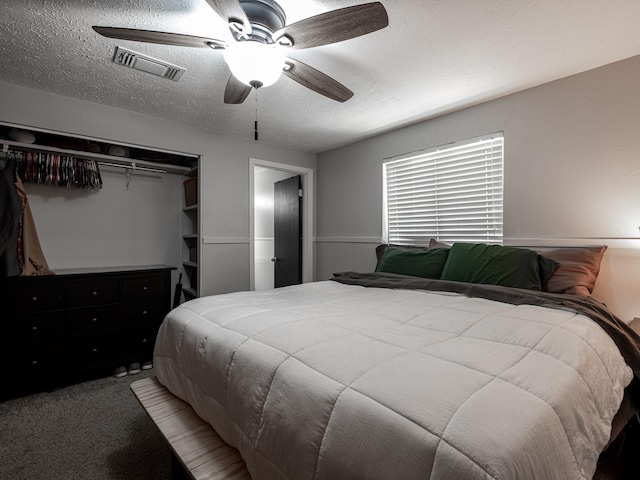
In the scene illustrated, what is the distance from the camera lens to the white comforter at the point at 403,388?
65cm

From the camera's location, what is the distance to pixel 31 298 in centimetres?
233

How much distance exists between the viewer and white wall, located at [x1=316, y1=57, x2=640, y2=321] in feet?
6.63

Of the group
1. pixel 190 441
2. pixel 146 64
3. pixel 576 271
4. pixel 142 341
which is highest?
pixel 146 64

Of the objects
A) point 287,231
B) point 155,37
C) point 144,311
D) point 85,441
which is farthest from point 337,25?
point 287,231

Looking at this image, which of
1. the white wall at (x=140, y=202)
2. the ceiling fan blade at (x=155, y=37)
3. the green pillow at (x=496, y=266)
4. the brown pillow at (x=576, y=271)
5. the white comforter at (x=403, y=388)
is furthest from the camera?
the white wall at (x=140, y=202)

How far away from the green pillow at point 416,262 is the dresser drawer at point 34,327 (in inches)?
107

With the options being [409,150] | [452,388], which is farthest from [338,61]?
[452,388]

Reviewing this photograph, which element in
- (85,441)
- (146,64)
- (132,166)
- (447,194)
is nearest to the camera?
(85,441)

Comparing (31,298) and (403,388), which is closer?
(403,388)

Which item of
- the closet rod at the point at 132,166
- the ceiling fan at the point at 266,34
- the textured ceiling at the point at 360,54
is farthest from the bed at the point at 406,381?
the closet rod at the point at 132,166

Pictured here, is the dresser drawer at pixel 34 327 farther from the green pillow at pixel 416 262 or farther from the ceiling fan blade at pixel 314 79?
the green pillow at pixel 416 262

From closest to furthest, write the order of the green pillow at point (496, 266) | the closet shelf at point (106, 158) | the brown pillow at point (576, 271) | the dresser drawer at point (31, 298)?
the brown pillow at point (576, 271)
the green pillow at point (496, 266)
the dresser drawer at point (31, 298)
the closet shelf at point (106, 158)

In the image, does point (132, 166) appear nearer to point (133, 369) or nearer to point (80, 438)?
point (133, 369)

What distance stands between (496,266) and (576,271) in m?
0.46
